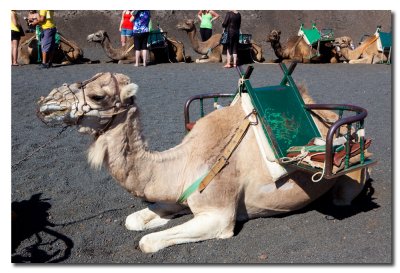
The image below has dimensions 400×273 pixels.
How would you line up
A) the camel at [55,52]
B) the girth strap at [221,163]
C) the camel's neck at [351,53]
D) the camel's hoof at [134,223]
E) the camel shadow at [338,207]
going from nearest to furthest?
the girth strap at [221,163] → the camel's hoof at [134,223] → the camel shadow at [338,207] → the camel at [55,52] → the camel's neck at [351,53]

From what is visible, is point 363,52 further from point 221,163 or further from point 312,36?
point 221,163

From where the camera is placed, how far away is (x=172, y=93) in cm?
1001

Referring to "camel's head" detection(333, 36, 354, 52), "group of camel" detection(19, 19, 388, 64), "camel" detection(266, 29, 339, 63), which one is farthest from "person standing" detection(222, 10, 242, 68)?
"camel's head" detection(333, 36, 354, 52)

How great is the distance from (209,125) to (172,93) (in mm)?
5965

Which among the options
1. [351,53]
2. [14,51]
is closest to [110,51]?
[14,51]

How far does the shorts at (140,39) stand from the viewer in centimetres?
1246

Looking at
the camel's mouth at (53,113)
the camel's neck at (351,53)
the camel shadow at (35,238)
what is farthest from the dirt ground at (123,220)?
the camel's neck at (351,53)

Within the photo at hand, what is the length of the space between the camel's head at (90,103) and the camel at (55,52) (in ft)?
37.0

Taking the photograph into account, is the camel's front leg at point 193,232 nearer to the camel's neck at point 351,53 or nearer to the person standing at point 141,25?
the person standing at point 141,25

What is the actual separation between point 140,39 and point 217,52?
11.0 ft

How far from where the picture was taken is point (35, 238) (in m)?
4.03

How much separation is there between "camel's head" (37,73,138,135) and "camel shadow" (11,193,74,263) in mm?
1008

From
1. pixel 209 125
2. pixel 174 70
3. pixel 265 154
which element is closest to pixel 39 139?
pixel 209 125
